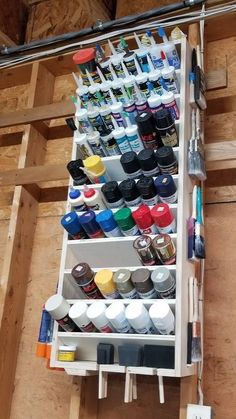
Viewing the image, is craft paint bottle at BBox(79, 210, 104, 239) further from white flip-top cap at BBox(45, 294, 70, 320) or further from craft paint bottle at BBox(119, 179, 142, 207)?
white flip-top cap at BBox(45, 294, 70, 320)

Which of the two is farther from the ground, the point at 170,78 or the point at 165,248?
the point at 170,78

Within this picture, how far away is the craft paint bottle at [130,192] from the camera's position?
1.25 metres

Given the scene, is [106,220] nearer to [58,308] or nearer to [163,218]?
[163,218]

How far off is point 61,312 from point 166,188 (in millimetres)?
465

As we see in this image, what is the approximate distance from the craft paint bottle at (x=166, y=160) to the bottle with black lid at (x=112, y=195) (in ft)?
0.48

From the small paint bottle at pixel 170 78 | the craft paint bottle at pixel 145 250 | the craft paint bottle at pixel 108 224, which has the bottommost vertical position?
the craft paint bottle at pixel 145 250

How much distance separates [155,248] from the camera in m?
1.18

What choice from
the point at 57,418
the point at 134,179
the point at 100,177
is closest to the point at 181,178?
the point at 134,179

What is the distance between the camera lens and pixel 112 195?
1.27 m

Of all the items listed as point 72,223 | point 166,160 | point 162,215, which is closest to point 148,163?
point 166,160

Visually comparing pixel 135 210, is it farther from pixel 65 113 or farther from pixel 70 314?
pixel 65 113

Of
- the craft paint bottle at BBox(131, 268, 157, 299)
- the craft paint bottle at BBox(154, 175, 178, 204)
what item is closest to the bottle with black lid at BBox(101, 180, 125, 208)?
the craft paint bottle at BBox(154, 175, 178, 204)

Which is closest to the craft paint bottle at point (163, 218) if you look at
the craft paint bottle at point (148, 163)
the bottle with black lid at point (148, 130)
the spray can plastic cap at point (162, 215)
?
the spray can plastic cap at point (162, 215)

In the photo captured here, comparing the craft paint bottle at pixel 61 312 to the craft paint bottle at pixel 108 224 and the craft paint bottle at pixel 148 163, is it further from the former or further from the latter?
the craft paint bottle at pixel 148 163
